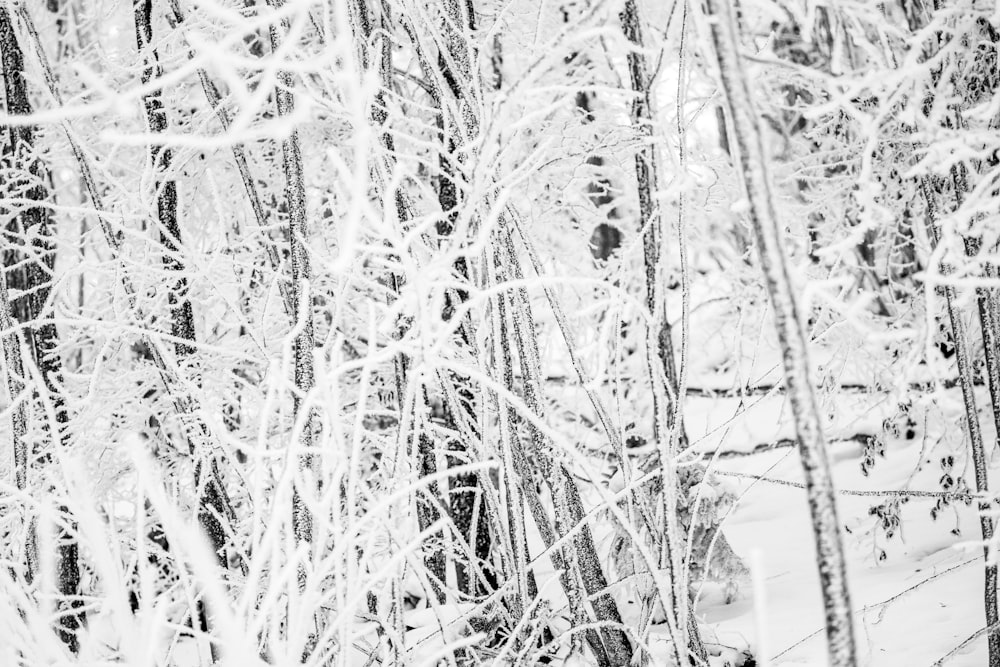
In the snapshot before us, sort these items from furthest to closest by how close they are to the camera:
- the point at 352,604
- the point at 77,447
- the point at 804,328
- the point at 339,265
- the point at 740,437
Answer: the point at 740,437 < the point at 77,447 < the point at 352,604 < the point at 804,328 < the point at 339,265

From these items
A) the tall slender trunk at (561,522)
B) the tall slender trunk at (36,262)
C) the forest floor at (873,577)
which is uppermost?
the tall slender trunk at (36,262)

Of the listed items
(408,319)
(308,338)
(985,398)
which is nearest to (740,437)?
(985,398)

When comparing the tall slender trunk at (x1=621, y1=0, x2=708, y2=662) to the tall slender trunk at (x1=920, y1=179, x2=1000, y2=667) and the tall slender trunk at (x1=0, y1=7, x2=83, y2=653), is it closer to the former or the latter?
the tall slender trunk at (x1=920, y1=179, x2=1000, y2=667)

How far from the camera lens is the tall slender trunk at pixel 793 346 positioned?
1059 millimetres

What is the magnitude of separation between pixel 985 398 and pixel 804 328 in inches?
151

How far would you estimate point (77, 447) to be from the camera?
9.97ft

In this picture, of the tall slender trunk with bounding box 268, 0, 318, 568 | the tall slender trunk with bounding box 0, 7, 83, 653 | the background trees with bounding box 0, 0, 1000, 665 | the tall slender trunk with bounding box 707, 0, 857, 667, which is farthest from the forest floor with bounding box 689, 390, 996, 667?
the tall slender trunk with bounding box 0, 7, 83, 653

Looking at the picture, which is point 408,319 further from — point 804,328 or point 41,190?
point 41,190

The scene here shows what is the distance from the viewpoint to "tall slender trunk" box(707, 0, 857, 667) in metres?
1.06

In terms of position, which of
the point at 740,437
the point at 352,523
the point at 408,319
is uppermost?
the point at 408,319

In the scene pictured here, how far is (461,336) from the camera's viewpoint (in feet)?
9.49

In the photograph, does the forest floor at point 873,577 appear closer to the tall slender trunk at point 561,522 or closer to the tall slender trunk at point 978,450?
the tall slender trunk at point 978,450

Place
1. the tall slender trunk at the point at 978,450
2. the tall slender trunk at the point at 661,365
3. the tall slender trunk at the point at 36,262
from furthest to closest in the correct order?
the tall slender trunk at the point at 36,262 → the tall slender trunk at the point at 978,450 → the tall slender trunk at the point at 661,365

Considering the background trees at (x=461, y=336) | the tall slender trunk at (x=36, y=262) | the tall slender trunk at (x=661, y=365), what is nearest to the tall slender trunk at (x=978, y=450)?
the background trees at (x=461, y=336)
